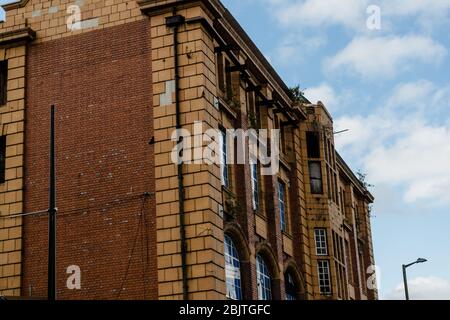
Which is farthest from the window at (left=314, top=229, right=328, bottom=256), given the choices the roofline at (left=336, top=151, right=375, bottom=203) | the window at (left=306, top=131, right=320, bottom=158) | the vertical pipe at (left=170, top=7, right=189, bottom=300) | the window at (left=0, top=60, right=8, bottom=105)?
the window at (left=0, top=60, right=8, bottom=105)

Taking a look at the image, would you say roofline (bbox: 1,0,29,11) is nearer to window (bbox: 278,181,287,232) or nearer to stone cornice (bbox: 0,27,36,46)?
stone cornice (bbox: 0,27,36,46)

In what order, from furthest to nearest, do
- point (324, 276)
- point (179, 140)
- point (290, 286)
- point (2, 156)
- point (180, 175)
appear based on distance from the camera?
1. point (324, 276)
2. point (290, 286)
3. point (2, 156)
4. point (179, 140)
5. point (180, 175)

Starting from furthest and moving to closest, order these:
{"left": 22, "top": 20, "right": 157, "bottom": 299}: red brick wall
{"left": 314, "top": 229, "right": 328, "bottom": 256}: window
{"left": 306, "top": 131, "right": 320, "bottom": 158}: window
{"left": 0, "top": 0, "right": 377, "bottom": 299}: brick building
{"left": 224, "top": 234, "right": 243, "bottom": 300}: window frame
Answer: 1. {"left": 306, "top": 131, "right": 320, "bottom": 158}: window
2. {"left": 314, "top": 229, "right": 328, "bottom": 256}: window
3. {"left": 224, "top": 234, "right": 243, "bottom": 300}: window frame
4. {"left": 22, "top": 20, "right": 157, "bottom": 299}: red brick wall
5. {"left": 0, "top": 0, "right": 377, "bottom": 299}: brick building

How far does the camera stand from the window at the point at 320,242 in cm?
3897

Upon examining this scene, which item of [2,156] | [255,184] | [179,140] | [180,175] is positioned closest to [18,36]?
[2,156]

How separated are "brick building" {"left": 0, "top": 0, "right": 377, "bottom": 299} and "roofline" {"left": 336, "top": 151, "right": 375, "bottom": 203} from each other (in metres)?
14.4

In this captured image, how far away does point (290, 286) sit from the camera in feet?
119

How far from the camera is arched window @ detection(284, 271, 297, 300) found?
35.7 meters

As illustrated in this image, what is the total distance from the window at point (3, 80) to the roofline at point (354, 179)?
2065 centimetres

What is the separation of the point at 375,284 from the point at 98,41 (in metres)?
27.7

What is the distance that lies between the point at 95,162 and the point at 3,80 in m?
5.50

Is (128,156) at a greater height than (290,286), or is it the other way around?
(128,156)

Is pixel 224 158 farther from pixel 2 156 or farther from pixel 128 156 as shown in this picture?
pixel 2 156
